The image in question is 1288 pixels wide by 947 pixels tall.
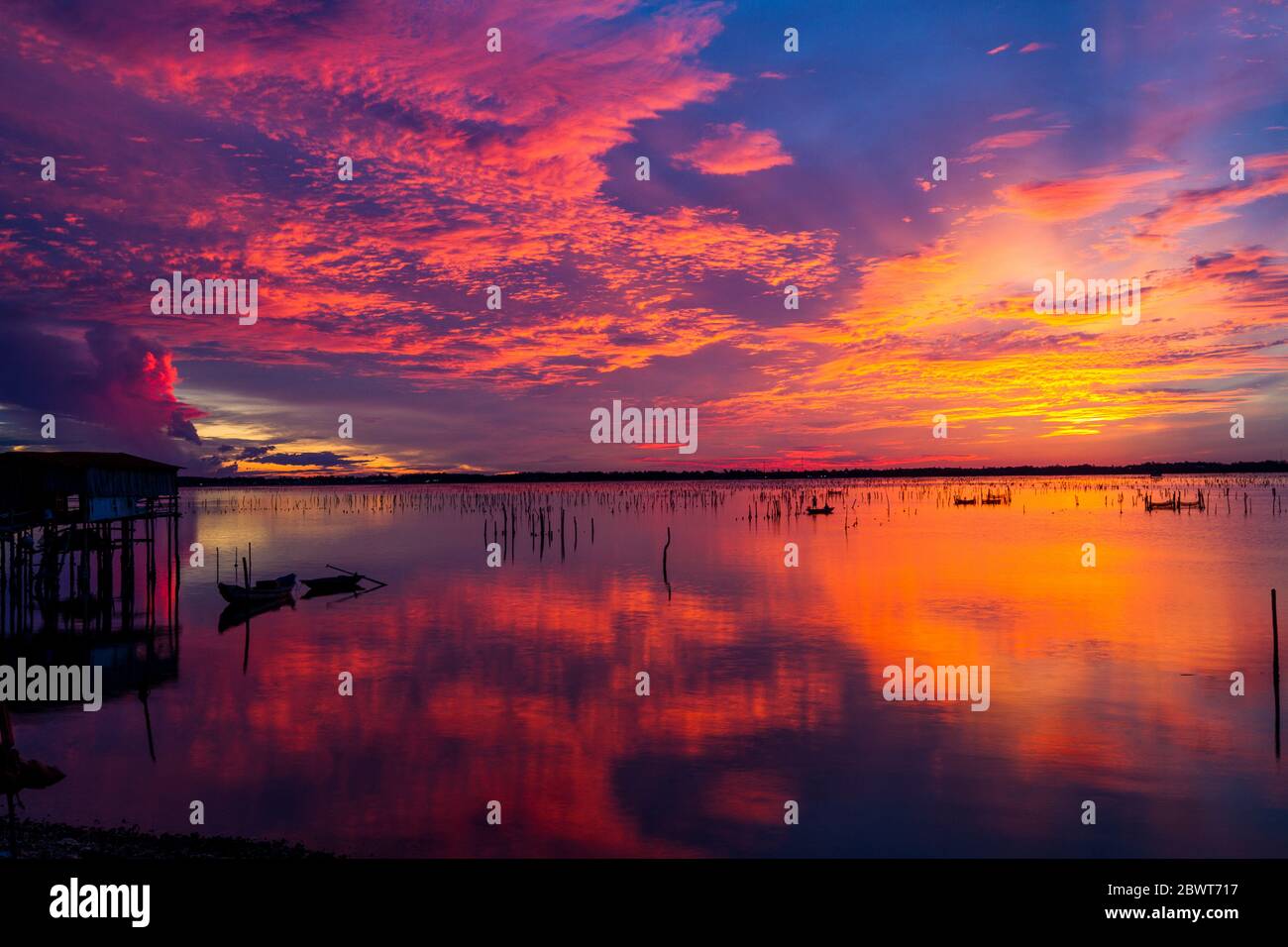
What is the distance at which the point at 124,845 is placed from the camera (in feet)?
38.0

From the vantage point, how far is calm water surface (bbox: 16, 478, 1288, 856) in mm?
13852

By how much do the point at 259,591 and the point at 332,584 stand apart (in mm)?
5181

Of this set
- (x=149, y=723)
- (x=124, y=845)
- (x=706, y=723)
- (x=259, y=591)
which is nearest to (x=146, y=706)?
(x=149, y=723)

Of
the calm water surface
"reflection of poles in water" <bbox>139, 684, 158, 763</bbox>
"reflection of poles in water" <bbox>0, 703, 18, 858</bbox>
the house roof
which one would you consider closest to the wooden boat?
the calm water surface

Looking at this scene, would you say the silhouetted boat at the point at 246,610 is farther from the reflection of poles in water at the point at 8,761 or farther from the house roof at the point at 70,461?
the reflection of poles in water at the point at 8,761

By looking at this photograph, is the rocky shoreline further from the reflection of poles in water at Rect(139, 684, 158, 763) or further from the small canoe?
the small canoe

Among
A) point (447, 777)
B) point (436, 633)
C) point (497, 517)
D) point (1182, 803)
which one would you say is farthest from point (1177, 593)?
point (497, 517)

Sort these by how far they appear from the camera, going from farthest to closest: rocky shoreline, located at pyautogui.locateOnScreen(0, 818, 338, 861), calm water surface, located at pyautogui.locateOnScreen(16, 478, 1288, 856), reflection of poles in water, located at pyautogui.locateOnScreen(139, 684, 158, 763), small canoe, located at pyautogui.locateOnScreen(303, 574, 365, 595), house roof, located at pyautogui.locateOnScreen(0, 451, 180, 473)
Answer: small canoe, located at pyautogui.locateOnScreen(303, 574, 365, 595)
house roof, located at pyautogui.locateOnScreen(0, 451, 180, 473)
reflection of poles in water, located at pyautogui.locateOnScreen(139, 684, 158, 763)
calm water surface, located at pyautogui.locateOnScreen(16, 478, 1288, 856)
rocky shoreline, located at pyautogui.locateOnScreen(0, 818, 338, 861)

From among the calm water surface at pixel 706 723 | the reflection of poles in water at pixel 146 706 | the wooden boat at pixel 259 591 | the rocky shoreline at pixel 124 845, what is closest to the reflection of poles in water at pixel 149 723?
the reflection of poles in water at pixel 146 706

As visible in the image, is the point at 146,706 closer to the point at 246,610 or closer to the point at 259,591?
the point at 246,610

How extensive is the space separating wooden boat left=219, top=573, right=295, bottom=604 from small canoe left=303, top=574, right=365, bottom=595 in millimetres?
1915

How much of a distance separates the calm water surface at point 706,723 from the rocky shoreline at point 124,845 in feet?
3.27
